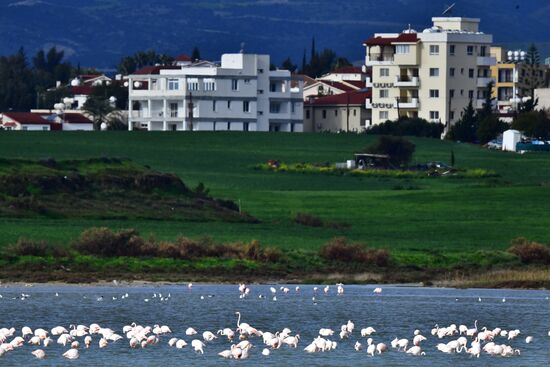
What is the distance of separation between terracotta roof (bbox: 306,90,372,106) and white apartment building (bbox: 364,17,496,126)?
12.7ft

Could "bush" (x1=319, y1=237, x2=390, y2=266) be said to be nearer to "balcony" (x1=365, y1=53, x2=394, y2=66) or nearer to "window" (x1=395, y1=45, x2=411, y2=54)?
"window" (x1=395, y1=45, x2=411, y2=54)

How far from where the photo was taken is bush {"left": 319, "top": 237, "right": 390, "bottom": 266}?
59500mm

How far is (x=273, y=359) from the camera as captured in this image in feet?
130

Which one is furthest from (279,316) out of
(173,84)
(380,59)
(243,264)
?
(380,59)

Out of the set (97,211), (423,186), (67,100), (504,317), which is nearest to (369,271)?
(504,317)

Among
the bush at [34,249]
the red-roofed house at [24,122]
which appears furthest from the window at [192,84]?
the bush at [34,249]

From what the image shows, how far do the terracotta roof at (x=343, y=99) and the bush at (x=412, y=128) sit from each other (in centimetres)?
2354

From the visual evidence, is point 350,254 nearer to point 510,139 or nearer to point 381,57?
point 510,139

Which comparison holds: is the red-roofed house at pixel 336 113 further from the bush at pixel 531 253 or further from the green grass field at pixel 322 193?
the bush at pixel 531 253

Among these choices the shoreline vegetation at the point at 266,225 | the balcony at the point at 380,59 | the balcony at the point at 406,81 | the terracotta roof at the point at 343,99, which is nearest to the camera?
the shoreline vegetation at the point at 266,225

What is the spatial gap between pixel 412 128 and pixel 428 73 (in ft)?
65.4

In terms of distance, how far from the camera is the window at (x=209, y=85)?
6624 inches

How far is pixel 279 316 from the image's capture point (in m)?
47.8

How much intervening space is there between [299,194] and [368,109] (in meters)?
93.7
